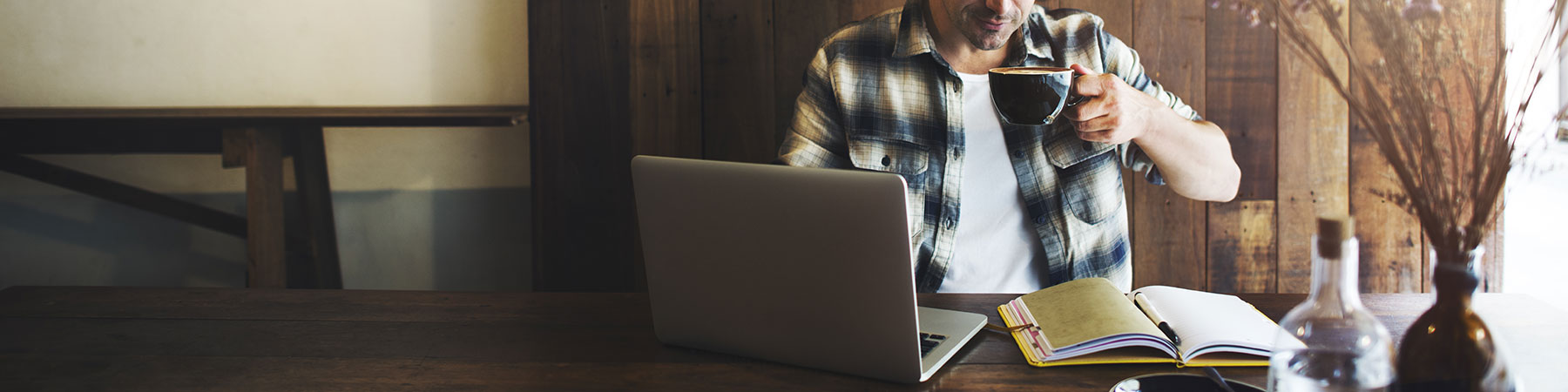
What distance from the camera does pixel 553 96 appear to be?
222 centimetres

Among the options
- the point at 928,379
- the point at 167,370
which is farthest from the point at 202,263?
the point at 928,379

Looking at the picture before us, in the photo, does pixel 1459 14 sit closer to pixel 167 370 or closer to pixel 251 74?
pixel 167 370

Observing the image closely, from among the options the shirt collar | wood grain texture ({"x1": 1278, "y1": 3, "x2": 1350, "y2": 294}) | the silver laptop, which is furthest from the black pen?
wood grain texture ({"x1": 1278, "y1": 3, "x2": 1350, "y2": 294})

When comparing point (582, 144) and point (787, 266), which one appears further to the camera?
point (582, 144)

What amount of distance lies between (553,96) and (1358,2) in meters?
1.75

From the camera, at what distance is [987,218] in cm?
181

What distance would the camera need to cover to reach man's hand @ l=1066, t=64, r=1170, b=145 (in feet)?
4.71

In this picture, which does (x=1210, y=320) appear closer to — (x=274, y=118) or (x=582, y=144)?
(x=582, y=144)

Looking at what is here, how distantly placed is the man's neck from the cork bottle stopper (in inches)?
42.5

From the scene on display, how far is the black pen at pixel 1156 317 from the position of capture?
1.12 m

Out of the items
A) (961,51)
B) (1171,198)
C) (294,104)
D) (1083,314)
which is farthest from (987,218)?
(294,104)

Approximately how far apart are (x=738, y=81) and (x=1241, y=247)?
43.2 inches

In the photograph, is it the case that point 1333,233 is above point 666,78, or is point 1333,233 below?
below

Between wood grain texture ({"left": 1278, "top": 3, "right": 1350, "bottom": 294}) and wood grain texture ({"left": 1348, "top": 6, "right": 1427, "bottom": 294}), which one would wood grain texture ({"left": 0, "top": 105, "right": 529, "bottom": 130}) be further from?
wood grain texture ({"left": 1348, "top": 6, "right": 1427, "bottom": 294})
